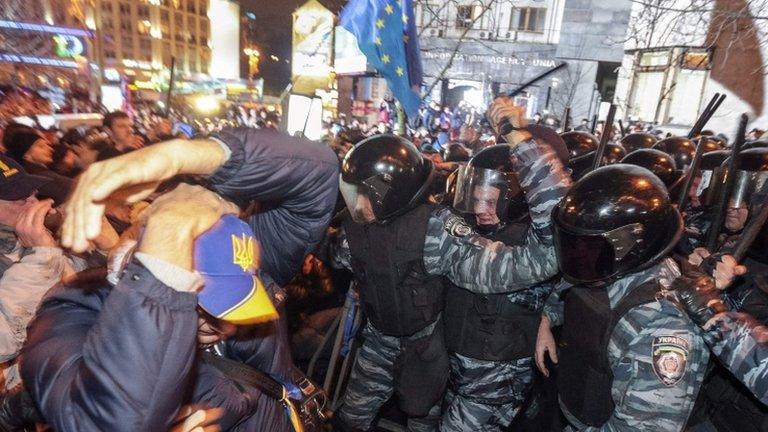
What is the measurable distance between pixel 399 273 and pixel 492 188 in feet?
3.40

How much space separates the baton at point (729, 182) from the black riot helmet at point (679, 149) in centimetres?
361

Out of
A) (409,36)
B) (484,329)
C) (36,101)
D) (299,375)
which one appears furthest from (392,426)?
(36,101)

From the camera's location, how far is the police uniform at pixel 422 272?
2.64 metres

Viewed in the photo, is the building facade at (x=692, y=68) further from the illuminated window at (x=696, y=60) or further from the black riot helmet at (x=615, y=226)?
the black riot helmet at (x=615, y=226)

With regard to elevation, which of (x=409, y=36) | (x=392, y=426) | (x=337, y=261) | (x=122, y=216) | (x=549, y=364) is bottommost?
(x=392, y=426)

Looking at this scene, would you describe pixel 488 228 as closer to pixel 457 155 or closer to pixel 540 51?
pixel 457 155

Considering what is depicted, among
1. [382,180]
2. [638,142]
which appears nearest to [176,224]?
[382,180]

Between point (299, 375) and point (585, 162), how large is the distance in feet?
15.5

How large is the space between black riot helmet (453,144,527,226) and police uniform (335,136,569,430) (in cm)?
45

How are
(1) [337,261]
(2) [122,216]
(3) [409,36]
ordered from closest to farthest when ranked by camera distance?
(2) [122,216]
(1) [337,261]
(3) [409,36]

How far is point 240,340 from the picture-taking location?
166 centimetres

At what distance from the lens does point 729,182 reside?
283 centimetres

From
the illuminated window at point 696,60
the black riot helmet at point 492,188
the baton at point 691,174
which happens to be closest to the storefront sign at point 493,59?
the illuminated window at point 696,60

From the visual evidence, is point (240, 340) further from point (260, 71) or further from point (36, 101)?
point (260, 71)
